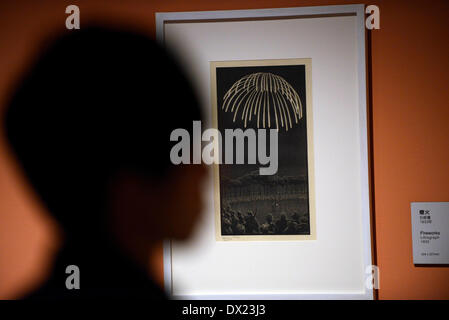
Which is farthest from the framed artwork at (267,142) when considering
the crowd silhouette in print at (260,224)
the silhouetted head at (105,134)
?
the silhouetted head at (105,134)

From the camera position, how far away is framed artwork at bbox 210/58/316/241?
1.18m

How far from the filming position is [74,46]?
4.00 ft

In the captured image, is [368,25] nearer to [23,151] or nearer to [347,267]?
[347,267]

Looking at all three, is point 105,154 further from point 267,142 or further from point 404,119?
point 404,119

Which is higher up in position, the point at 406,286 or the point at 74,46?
the point at 74,46

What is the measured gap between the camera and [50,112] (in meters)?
1.22

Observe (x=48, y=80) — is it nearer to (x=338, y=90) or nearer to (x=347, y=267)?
(x=338, y=90)

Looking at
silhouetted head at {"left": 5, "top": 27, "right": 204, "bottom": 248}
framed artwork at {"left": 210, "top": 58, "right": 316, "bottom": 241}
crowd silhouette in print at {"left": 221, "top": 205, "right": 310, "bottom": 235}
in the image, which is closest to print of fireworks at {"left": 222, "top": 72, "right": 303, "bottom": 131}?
framed artwork at {"left": 210, "top": 58, "right": 316, "bottom": 241}

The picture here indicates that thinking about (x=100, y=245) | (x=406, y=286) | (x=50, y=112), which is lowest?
(x=406, y=286)

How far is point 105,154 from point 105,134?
7cm

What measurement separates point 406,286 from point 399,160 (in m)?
0.44

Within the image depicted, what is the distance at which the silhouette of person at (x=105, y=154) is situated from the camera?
1.21m

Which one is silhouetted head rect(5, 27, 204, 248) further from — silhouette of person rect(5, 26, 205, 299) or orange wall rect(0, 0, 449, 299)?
orange wall rect(0, 0, 449, 299)

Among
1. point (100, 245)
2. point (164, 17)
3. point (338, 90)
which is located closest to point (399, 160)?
point (338, 90)
